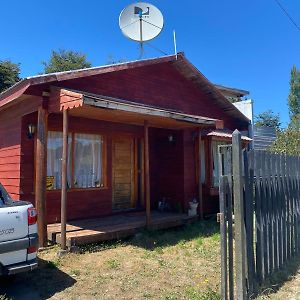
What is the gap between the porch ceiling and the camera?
631cm

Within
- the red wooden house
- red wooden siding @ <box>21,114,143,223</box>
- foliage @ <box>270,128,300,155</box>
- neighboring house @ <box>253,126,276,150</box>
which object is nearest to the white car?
the red wooden house

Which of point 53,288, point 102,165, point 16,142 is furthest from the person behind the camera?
point 102,165

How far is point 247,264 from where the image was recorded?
166 inches

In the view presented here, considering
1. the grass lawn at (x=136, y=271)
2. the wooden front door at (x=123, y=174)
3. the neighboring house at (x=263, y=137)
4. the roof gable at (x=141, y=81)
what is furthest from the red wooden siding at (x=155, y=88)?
the grass lawn at (x=136, y=271)

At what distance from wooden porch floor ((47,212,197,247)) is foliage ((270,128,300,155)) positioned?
23.5 ft

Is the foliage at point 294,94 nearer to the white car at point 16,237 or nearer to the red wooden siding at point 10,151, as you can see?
the red wooden siding at point 10,151

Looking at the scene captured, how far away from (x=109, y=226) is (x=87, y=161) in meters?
2.03

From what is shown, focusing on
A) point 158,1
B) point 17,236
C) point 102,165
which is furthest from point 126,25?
point 17,236

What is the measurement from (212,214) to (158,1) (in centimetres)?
724

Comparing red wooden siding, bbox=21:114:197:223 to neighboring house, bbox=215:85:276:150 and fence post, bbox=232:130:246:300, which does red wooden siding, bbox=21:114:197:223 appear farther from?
fence post, bbox=232:130:246:300

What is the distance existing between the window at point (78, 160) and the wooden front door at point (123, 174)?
0.61m

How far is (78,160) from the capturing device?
8.87 m

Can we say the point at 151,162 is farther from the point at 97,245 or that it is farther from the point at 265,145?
the point at 265,145

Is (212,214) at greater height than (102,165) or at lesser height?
lesser
